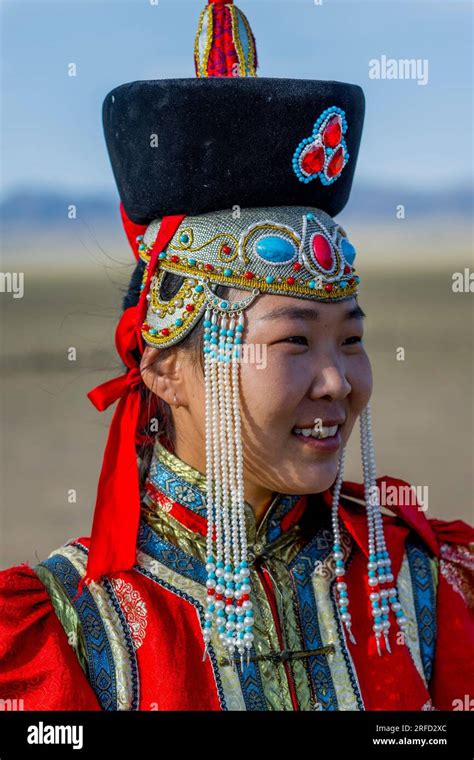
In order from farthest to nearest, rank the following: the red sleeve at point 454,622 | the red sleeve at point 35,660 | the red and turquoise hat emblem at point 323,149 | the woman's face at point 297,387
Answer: the red sleeve at point 454,622 < the red and turquoise hat emblem at point 323,149 < the woman's face at point 297,387 < the red sleeve at point 35,660

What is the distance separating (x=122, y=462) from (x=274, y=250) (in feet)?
2.01

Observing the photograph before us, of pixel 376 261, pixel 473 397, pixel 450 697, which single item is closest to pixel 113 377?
pixel 450 697

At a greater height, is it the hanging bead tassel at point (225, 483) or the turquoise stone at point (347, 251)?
the turquoise stone at point (347, 251)

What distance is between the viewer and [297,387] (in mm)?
2609

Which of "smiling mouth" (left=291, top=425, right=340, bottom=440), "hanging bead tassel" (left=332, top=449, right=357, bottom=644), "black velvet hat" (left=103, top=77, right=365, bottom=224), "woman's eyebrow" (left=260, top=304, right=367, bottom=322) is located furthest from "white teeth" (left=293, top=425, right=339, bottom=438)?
"black velvet hat" (left=103, top=77, right=365, bottom=224)

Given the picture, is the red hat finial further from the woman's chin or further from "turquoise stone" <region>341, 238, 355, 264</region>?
the woman's chin

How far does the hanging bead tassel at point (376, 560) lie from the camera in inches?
111

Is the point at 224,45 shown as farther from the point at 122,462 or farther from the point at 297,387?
the point at 122,462

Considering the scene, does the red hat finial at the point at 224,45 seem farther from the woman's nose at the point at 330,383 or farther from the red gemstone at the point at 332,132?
the woman's nose at the point at 330,383

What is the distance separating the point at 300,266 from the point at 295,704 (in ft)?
3.14

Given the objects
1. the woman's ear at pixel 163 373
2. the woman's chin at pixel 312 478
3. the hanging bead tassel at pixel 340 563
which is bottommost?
the hanging bead tassel at pixel 340 563

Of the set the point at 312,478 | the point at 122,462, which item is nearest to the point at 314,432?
the point at 312,478

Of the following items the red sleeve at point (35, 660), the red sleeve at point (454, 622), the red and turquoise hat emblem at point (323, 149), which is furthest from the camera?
the red sleeve at point (454, 622)

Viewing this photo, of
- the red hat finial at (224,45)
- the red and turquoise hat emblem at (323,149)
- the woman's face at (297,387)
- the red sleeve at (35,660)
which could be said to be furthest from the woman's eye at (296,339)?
the red sleeve at (35,660)
